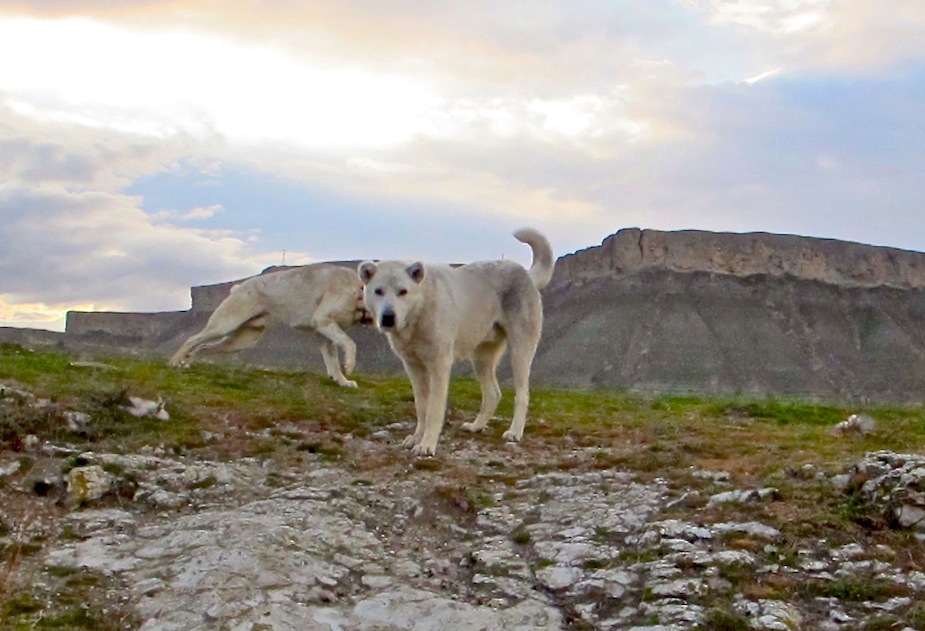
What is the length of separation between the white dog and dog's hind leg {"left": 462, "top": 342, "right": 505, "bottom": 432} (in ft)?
0.04

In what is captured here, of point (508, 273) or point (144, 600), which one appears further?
point (508, 273)

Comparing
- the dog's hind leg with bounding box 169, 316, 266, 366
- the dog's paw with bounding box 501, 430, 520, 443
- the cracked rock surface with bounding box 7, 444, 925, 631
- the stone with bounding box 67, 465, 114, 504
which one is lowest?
the cracked rock surface with bounding box 7, 444, 925, 631

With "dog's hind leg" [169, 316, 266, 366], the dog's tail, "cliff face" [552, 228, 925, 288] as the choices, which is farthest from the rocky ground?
"cliff face" [552, 228, 925, 288]

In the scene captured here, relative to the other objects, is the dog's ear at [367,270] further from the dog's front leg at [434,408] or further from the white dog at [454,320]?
the dog's front leg at [434,408]

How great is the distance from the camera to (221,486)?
8.62 meters

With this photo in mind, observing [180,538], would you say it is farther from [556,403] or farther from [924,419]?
[924,419]

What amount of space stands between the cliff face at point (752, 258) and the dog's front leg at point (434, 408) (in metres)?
94.2

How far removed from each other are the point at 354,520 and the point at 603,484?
7.48ft

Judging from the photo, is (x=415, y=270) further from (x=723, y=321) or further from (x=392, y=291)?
(x=723, y=321)

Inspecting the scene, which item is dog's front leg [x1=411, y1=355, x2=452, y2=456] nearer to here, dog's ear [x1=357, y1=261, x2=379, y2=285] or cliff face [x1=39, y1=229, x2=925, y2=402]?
dog's ear [x1=357, y1=261, x2=379, y2=285]

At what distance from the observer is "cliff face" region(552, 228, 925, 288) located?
341 feet

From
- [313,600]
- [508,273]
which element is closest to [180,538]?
[313,600]

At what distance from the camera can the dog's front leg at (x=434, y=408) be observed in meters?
10.4

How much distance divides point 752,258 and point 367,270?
323 feet
